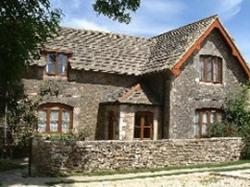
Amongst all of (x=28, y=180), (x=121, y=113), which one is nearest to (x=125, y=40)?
(x=121, y=113)

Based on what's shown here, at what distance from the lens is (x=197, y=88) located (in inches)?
1207

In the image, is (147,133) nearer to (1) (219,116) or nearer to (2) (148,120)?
(2) (148,120)

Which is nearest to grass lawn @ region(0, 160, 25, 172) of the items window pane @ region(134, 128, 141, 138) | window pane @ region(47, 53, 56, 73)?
window pane @ region(47, 53, 56, 73)

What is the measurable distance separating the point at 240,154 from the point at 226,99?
5620 mm

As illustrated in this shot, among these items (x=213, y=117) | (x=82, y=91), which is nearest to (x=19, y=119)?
(x=82, y=91)

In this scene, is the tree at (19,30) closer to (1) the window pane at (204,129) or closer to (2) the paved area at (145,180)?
(2) the paved area at (145,180)

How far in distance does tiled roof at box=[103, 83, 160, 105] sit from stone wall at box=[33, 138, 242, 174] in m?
5.91

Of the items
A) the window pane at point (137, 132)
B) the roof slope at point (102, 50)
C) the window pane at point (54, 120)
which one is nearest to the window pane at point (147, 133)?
the window pane at point (137, 132)

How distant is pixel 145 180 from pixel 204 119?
12.7m

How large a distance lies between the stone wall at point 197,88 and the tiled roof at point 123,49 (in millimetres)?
1096

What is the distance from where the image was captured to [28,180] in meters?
18.7

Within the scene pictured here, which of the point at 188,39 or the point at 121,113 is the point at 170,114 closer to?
the point at 121,113

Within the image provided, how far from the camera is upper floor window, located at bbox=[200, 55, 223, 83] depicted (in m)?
31.2

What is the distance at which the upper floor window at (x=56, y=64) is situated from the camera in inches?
1150
